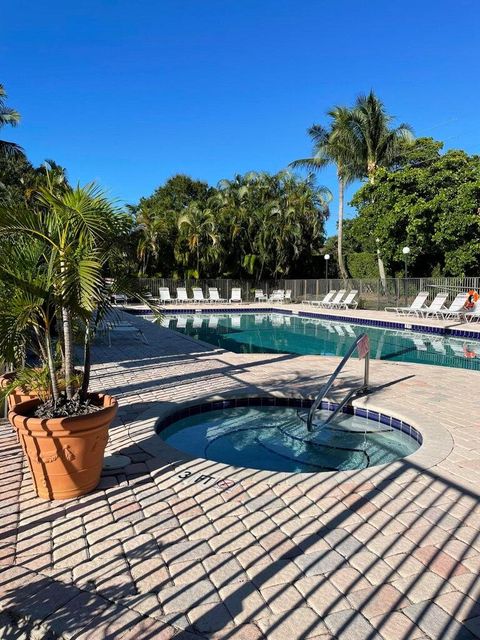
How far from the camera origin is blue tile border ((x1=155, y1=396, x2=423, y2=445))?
4.96m

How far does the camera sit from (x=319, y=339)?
45.4 feet

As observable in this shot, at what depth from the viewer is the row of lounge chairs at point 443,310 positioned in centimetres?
1594

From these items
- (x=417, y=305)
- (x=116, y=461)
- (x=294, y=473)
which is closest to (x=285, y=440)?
(x=294, y=473)

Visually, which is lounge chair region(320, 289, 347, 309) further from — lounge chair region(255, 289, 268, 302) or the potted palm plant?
the potted palm plant

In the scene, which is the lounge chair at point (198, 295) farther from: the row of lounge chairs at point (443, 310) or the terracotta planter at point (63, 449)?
the terracotta planter at point (63, 449)

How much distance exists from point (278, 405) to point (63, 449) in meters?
3.52

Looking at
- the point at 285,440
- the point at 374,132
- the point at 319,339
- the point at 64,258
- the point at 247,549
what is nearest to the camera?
the point at 247,549

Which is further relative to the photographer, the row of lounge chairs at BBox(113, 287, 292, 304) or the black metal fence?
the row of lounge chairs at BBox(113, 287, 292, 304)

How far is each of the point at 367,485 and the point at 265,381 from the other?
11.5 feet

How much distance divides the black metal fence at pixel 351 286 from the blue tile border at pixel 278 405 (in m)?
14.6

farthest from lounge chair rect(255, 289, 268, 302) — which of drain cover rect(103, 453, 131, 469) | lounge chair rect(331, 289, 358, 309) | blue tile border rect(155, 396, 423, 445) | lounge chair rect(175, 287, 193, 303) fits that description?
drain cover rect(103, 453, 131, 469)

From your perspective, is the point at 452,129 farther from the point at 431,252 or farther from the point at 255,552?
the point at 255,552

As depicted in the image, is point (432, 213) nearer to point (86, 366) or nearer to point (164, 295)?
point (164, 295)

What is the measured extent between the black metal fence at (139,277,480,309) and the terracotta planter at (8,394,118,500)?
56.2 feet
